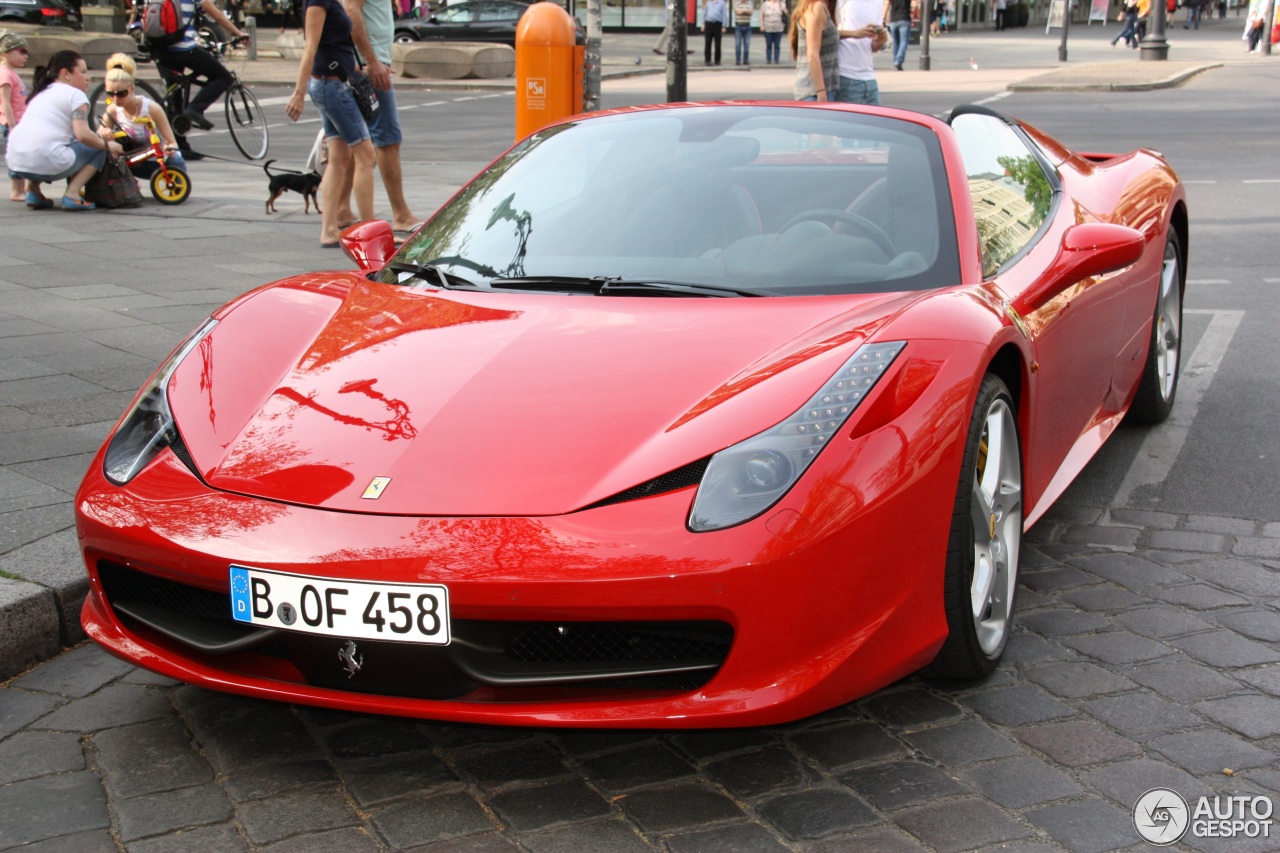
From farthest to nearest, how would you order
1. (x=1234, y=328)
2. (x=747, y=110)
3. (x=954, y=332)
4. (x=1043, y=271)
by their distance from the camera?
(x=1234, y=328)
(x=747, y=110)
(x=1043, y=271)
(x=954, y=332)

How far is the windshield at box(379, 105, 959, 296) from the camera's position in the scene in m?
3.57

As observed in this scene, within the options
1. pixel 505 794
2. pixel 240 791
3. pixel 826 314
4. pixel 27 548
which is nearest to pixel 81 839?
pixel 240 791

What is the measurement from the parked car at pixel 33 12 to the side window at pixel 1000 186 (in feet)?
79.7

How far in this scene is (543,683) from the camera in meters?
2.59

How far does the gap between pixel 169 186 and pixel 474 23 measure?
23.2 metres

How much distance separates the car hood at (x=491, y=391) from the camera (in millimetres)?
2719

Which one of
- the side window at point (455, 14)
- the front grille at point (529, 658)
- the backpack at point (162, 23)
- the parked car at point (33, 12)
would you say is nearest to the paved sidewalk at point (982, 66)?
the parked car at point (33, 12)

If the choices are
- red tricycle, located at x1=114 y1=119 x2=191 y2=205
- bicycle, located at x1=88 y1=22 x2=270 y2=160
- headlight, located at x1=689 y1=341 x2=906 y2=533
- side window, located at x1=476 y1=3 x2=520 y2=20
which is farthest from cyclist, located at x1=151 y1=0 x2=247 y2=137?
side window, located at x1=476 y1=3 x2=520 y2=20

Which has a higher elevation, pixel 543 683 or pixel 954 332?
pixel 954 332

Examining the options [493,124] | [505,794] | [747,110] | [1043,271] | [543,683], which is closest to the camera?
[543,683]

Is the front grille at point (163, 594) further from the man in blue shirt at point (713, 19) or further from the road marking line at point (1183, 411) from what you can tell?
the man in blue shirt at point (713, 19)

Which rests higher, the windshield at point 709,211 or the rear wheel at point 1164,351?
the windshield at point 709,211

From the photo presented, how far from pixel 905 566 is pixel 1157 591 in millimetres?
1416

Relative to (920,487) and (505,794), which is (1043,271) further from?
(505,794)
